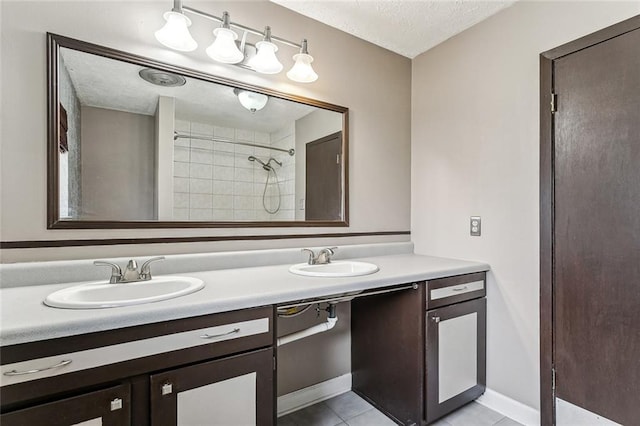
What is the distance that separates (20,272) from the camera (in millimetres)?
1180

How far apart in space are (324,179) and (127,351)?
136 centimetres

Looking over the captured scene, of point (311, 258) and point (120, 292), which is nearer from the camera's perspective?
point (120, 292)

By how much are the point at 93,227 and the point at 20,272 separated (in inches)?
10.7

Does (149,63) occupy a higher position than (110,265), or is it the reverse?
(149,63)

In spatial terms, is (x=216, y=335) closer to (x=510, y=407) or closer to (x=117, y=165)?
(x=117, y=165)

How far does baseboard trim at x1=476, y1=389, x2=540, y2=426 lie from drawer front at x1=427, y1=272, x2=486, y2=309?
0.56 meters

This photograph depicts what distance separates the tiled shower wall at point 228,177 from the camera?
5.11 ft

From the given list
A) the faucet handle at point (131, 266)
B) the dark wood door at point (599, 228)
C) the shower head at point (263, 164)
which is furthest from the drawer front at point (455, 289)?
the faucet handle at point (131, 266)

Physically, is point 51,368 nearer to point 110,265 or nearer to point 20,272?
point 110,265

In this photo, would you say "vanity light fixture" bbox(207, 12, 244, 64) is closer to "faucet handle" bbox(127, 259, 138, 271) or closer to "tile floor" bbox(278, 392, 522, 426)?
"faucet handle" bbox(127, 259, 138, 271)

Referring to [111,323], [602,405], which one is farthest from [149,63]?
[602,405]

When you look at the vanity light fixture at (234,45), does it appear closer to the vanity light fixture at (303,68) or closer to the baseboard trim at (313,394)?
the vanity light fixture at (303,68)

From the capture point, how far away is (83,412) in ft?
2.81

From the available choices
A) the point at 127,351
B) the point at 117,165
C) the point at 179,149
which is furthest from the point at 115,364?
the point at 179,149
